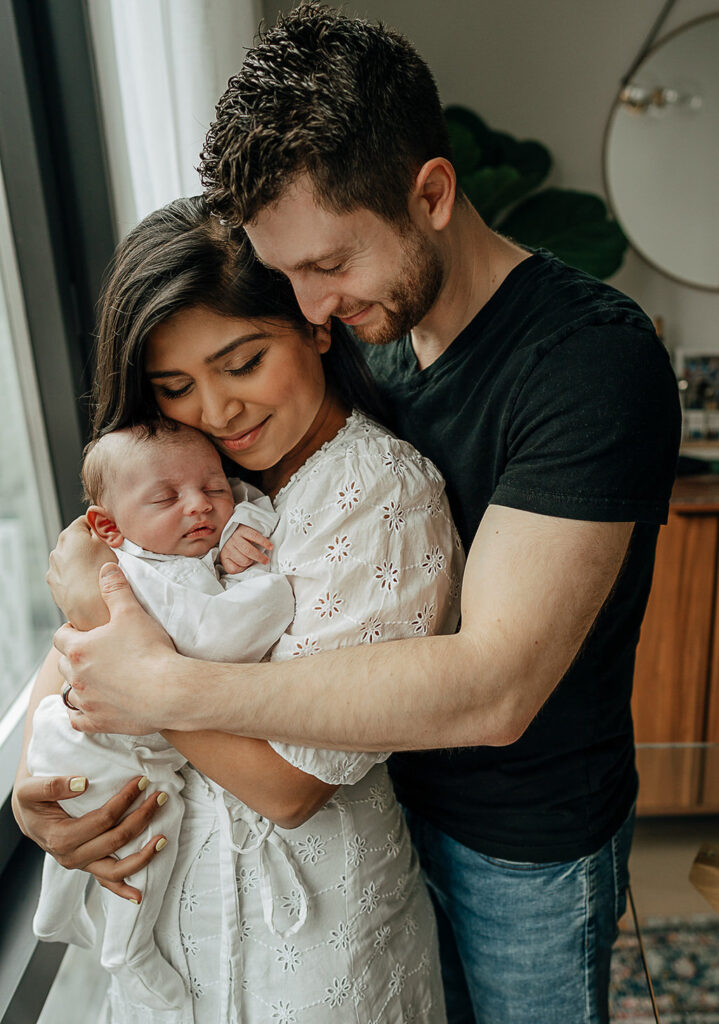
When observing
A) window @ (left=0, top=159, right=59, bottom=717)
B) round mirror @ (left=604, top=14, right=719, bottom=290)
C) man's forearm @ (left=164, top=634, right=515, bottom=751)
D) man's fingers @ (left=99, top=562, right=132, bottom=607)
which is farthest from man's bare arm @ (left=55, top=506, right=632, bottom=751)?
round mirror @ (left=604, top=14, right=719, bottom=290)

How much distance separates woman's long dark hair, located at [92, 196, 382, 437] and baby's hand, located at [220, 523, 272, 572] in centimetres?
22

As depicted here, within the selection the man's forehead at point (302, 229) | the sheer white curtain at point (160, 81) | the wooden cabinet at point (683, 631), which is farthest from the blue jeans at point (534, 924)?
the wooden cabinet at point (683, 631)

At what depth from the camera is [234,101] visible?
3.08ft

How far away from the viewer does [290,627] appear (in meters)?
0.98

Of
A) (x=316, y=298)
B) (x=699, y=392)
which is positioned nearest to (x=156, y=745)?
(x=316, y=298)

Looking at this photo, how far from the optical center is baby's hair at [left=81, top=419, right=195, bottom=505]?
1118mm

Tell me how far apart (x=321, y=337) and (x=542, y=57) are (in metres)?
2.27

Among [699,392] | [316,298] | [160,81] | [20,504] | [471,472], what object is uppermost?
[160,81]

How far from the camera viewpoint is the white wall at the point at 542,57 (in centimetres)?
279

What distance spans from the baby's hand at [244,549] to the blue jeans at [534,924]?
0.54 metres

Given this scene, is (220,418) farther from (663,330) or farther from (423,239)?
(663,330)

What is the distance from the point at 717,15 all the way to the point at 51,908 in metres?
3.13

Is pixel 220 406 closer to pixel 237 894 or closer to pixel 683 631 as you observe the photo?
pixel 237 894

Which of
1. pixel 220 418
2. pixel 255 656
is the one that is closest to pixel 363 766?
pixel 255 656
